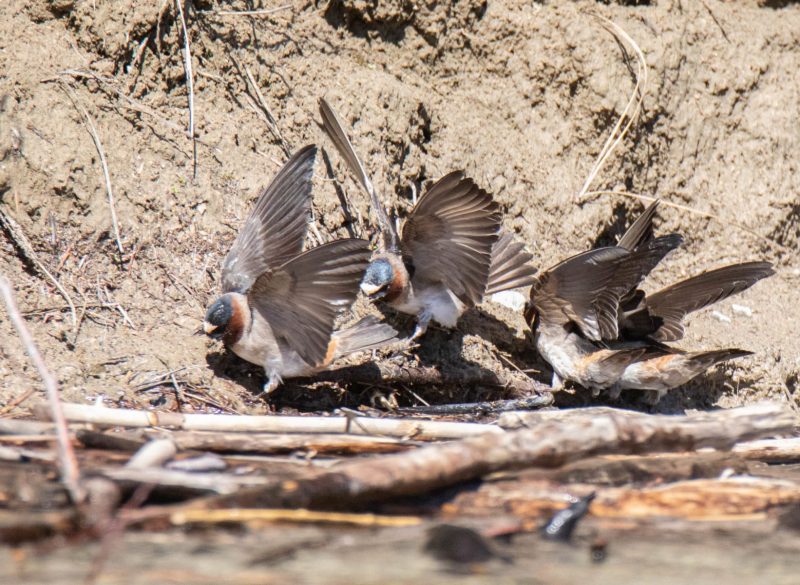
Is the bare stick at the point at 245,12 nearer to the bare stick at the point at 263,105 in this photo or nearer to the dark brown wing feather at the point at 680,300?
the bare stick at the point at 263,105

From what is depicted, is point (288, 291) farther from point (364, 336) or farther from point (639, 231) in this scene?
point (639, 231)

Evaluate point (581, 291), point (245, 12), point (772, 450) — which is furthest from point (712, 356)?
point (245, 12)

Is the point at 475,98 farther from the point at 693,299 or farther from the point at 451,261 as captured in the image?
the point at 693,299

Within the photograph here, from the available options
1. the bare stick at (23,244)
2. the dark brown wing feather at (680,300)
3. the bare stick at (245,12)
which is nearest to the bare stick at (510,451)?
the bare stick at (23,244)

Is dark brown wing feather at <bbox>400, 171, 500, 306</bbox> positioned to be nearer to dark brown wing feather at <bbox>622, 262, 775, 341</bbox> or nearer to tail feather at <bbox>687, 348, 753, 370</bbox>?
dark brown wing feather at <bbox>622, 262, 775, 341</bbox>

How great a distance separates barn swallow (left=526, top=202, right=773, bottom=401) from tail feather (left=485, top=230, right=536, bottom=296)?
12 centimetres

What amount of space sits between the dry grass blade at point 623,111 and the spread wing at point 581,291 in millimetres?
836

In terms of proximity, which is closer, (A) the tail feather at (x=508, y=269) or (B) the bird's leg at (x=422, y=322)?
(B) the bird's leg at (x=422, y=322)

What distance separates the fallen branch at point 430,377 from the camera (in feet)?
17.4

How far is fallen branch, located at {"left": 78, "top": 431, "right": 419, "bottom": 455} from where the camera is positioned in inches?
137

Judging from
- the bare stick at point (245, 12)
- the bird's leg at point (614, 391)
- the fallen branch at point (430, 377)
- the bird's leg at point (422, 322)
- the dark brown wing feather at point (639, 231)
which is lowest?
the bird's leg at point (614, 391)

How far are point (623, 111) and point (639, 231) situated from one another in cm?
82

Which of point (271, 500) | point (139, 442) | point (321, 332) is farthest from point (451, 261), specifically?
point (271, 500)

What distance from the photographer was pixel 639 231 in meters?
6.00
